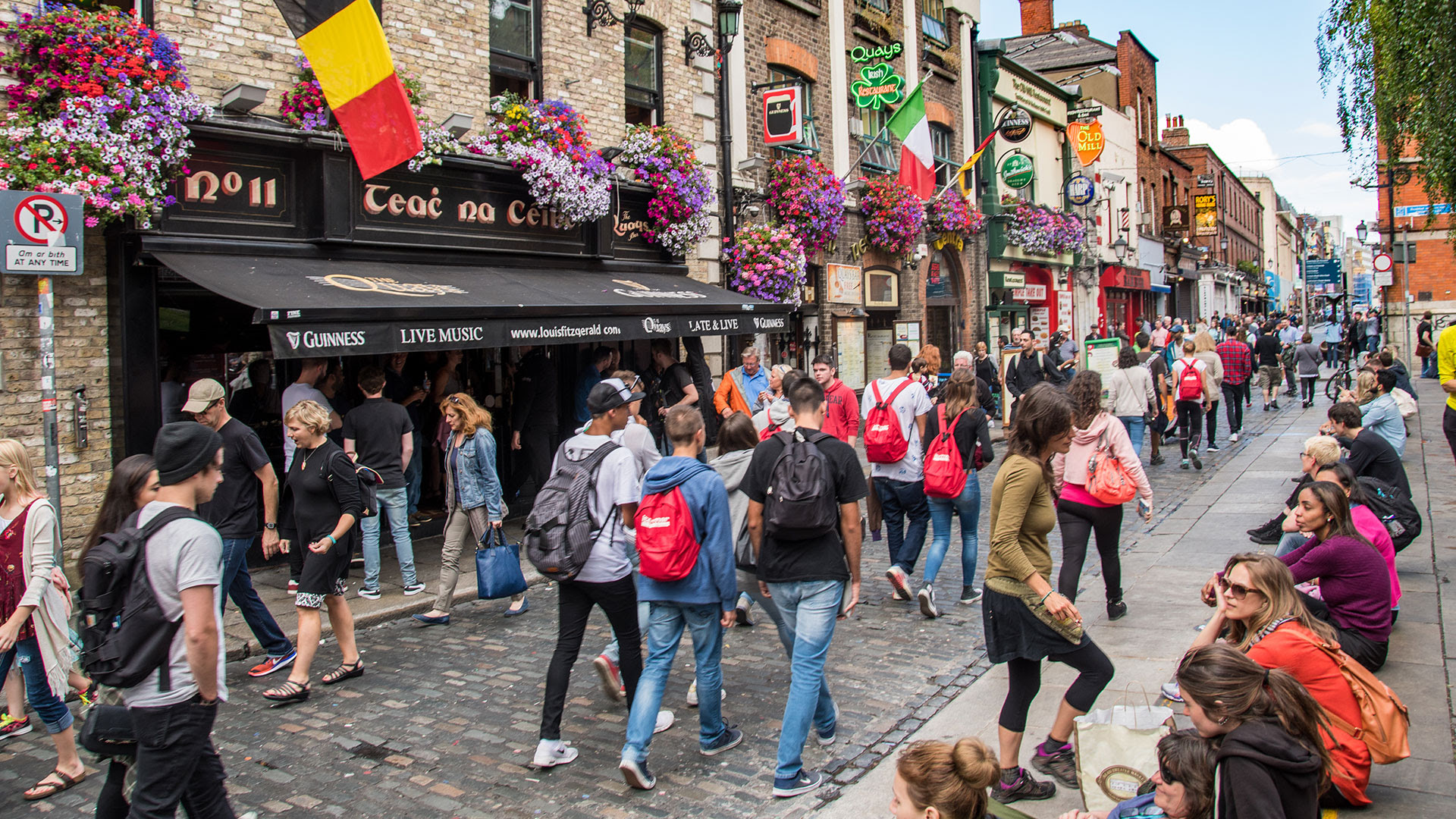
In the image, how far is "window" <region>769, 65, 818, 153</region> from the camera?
1634 cm

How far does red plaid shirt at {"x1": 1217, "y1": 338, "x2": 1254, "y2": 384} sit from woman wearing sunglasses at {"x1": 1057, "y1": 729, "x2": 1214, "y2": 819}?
13.8 metres

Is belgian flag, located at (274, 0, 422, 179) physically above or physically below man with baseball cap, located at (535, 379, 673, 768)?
above

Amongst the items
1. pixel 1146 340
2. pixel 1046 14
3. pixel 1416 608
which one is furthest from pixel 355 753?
pixel 1046 14

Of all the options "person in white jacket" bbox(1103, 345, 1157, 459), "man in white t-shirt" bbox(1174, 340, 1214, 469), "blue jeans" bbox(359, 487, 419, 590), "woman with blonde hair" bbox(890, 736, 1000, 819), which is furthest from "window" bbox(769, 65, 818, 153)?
"woman with blonde hair" bbox(890, 736, 1000, 819)

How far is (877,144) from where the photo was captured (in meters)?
19.1

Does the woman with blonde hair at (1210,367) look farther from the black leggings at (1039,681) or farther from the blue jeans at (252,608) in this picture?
the blue jeans at (252,608)

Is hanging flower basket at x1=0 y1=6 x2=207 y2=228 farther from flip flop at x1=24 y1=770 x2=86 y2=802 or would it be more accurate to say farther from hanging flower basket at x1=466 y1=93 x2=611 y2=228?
flip flop at x1=24 y1=770 x2=86 y2=802

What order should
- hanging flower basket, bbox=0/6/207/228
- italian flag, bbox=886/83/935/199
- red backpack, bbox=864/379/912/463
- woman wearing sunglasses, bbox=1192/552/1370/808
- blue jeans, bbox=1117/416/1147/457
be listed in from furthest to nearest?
italian flag, bbox=886/83/935/199 → blue jeans, bbox=1117/416/1147/457 → red backpack, bbox=864/379/912/463 → hanging flower basket, bbox=0/6/207/228 → woman wearing sunglasses, bbox=1192/552/1370/808

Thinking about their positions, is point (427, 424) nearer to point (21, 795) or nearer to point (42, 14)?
point (42, 14)

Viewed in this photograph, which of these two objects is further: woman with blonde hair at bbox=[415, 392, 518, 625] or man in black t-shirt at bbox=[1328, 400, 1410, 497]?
woman with blonde hair at bbox=[415, 392, 518, 625]

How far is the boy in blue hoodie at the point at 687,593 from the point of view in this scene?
4.52m

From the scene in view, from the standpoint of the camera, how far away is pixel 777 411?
277 inches

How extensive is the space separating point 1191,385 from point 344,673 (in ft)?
37.0

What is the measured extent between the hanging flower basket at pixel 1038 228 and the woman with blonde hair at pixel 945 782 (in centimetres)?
2324
